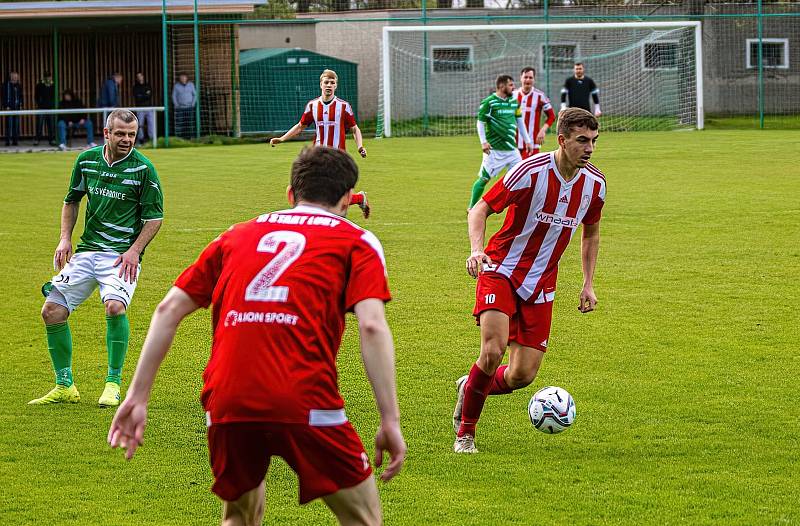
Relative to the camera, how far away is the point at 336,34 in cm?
3556

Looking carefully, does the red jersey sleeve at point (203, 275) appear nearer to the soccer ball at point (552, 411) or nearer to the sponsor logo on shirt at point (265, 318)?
the sponsor logo on shirt at point (265, 318)

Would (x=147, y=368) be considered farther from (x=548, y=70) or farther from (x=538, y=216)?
(x=548, y=70)

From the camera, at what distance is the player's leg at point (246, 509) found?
12.0 feet

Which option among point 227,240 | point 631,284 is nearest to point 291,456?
point 227,240

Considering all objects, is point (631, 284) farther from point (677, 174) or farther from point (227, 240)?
point (677, 174)

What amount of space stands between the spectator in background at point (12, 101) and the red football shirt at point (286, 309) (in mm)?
27944

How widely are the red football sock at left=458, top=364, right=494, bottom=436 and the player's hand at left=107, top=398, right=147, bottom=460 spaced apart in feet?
9.55

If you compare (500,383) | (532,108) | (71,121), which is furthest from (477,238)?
(71,121)

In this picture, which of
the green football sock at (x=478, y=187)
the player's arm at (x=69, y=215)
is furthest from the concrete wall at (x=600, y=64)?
the player's arm at (x=69, y=215)

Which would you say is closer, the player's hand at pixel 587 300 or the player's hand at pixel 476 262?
the player's hand at pixel 476 262

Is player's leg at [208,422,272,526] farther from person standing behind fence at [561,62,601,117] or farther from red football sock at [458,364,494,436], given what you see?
person standing behind fence at [561,62,601,117]

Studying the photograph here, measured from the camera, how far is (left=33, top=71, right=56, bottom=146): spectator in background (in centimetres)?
2937

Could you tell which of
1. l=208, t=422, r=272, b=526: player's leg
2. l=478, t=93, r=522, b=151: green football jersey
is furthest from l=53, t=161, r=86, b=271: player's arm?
l=478, t=93, r=522, b=151: green football jersey

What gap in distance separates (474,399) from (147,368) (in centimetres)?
302
